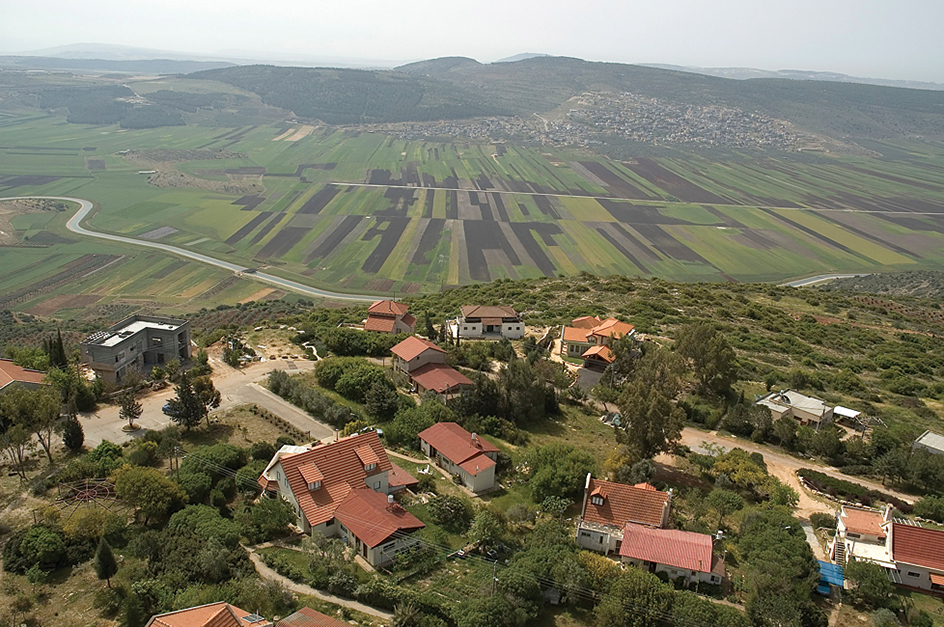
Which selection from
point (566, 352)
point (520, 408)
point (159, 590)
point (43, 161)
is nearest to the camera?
point (159, 590)

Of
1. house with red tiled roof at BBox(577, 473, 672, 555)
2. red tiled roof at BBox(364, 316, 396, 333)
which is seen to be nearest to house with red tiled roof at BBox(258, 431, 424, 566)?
house with red tiled roof at BBox(577, 473, 672, 555)

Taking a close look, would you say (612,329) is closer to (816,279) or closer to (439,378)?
(439,378)

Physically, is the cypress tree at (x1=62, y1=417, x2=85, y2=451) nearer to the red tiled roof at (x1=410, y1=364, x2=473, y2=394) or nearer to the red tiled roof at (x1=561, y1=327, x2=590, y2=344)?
the red tiled roof at (x1=410, y1=364, x2=473, y2=394)

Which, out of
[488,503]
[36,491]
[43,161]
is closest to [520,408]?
[488,503]

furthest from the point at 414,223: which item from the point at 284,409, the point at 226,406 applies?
the point at 226,406

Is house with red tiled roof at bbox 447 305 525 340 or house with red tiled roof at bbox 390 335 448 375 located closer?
house with red tiled roof at bbox 390 335 448 375

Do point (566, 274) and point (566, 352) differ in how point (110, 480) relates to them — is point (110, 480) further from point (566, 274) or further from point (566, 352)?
point (566, 274)

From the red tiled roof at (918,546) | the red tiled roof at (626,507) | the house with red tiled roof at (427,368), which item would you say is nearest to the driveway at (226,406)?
the house with red tiled roof at (427,368)

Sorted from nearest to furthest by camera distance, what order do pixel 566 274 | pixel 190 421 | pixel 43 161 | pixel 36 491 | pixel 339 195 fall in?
pixel 36 491
pixel 190 421
pixel 566 274
pixel 339 195
pixel 43 161
